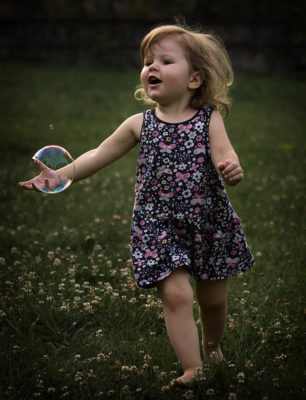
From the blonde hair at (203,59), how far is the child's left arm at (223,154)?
0.43 ft

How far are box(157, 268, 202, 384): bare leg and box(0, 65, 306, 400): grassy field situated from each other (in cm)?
11

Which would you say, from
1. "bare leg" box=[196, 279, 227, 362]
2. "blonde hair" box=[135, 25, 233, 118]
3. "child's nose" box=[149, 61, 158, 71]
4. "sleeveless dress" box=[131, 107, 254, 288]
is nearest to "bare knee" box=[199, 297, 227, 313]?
"bare leg" box=[196, 279, 227, 362]

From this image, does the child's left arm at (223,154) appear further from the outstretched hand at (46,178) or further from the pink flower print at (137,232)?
the outstretched hand at (46,178)

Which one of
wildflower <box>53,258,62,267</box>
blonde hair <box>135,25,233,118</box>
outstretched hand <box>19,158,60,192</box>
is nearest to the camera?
blonde hair <box>135,25,233,118</box>

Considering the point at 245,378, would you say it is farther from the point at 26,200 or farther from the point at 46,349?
the point at 26,200

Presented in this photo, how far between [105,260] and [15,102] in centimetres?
1057

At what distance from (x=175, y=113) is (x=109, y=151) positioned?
492 millimetres

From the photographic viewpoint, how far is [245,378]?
3316 millimetres

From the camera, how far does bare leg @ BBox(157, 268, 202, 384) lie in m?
3.26

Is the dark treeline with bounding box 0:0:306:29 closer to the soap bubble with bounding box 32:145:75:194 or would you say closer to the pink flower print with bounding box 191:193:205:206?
the soap bubble with bounding box 32:145:75:194

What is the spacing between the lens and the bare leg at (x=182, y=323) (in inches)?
128

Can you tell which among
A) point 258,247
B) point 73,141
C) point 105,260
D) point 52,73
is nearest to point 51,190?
point 105,260

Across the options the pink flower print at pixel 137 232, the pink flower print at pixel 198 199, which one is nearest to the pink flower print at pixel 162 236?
the pink flower print at pixel 137 232

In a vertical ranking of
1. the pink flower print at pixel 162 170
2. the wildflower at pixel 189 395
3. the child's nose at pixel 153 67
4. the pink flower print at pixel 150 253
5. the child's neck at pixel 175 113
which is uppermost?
the child's nose at pixel 153 67
